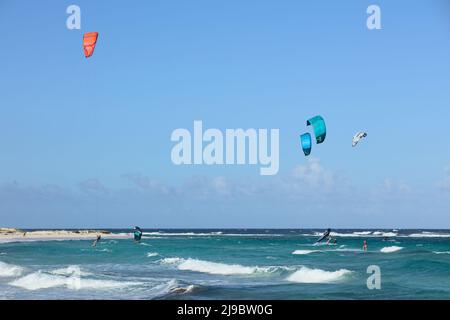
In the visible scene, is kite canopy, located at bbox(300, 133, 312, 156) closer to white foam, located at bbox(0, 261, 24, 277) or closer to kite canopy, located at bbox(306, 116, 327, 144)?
kite canopy, located at bbox(306, 116, 327, 144)

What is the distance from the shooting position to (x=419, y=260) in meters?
29.3

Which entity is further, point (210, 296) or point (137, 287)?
point (137, 287)

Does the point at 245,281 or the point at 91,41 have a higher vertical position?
the point at 91,41

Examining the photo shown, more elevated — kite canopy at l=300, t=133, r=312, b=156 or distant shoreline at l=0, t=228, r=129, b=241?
kite canopy at l=300, t=133, r=312, b=156

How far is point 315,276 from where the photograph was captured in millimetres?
20656

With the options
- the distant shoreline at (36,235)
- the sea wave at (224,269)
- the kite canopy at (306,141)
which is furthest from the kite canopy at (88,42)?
the distant shoreline at (36,235)

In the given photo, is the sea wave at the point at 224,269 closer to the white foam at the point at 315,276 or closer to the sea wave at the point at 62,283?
the white foam at the point at 315,276

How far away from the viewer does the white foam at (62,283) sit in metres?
16.1

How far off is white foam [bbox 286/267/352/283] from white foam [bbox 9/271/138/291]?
5.87 meters

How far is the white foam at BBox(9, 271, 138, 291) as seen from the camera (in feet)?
52.7

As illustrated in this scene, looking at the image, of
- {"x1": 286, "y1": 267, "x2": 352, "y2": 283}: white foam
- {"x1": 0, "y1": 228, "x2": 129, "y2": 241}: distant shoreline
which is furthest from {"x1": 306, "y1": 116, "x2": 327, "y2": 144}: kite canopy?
{"x1": 0, "y1": 228, "x2": 129, "y2": 241}: distant shoreline
